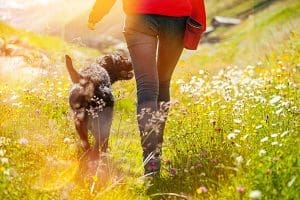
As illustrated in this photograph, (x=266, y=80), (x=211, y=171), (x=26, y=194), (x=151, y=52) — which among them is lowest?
(x=266, y=80)

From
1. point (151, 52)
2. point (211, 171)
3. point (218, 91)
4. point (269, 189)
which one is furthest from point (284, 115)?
point (218, 91)

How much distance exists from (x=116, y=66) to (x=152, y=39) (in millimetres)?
1436

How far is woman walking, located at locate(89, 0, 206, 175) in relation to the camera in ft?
16.5

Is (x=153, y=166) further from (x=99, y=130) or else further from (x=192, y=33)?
(x=192, y=33)

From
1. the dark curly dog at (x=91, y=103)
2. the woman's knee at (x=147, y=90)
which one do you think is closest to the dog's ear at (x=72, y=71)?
the dark curly dog at (x=91, y=103)

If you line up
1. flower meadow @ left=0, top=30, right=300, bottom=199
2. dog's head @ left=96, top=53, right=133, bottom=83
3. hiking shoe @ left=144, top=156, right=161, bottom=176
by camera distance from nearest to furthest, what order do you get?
flower meadow @ left=0, top=30, right=300, bottom=199 < hiking shoe @ left=144, top=156, right=161, bottom=176 < dog's head @ left=96, top=53, right=133, bottom=83

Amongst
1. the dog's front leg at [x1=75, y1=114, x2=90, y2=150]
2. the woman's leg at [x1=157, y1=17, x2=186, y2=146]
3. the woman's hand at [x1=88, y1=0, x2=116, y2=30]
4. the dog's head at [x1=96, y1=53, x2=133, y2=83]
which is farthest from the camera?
the dog's head at [x1=96, y1=53, x2=133, y2=83]

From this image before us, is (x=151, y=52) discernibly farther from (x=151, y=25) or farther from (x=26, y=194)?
(x=26, y=194)

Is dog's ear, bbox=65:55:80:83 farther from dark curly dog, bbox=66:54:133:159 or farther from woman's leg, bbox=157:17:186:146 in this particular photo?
woman's leg, bbox=157:17:186:146

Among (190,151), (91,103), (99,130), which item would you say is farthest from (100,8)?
(190,151)

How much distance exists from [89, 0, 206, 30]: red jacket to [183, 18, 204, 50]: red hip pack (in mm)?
45

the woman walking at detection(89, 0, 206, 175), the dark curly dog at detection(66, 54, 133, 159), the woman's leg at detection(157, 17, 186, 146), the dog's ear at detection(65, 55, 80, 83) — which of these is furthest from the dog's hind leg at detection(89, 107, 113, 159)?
the woman walking at detection(89, 0, 206, 175)

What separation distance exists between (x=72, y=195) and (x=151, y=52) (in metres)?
1.40

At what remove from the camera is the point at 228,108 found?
635cm
